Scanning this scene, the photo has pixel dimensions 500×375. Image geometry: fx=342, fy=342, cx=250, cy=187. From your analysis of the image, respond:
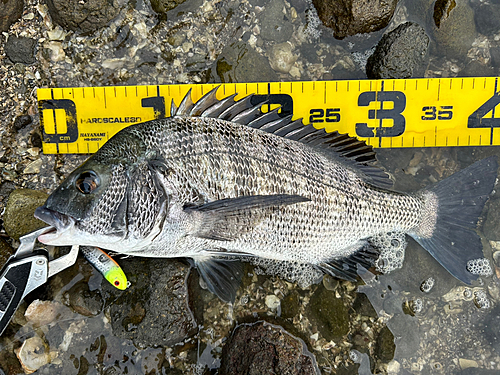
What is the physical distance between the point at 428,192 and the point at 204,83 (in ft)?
6.90

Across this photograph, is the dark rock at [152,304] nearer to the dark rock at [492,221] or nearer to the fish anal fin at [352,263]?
the fish anal fin at [352,263]

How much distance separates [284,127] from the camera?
2.52 metres

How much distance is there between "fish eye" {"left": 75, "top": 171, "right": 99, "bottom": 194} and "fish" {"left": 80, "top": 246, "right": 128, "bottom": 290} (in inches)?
29.6

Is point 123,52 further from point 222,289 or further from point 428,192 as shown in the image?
point 428,192

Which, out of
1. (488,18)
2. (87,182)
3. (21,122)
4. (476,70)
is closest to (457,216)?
(476,70)

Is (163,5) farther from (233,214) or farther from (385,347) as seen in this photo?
(385,347)

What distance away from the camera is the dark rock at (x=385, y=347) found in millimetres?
2881

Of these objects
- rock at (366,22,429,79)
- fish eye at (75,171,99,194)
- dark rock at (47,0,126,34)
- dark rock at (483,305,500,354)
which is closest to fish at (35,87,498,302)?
fish eye at (75,171,99,194)

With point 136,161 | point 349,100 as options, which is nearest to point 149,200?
point 136,161

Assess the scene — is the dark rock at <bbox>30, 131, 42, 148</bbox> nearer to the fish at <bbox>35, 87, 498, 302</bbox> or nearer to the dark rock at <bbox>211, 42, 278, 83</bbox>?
the fish at <bbox>35, 87, 498, 302</bbox>

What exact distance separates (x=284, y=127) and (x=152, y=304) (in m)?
1.68

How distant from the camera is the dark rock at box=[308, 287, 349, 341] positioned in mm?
2854

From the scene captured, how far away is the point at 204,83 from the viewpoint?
3057 millimetres

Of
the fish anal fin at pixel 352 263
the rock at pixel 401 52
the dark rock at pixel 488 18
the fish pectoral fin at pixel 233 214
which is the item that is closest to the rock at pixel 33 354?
the fish pectoral fin at pixel 233 214
